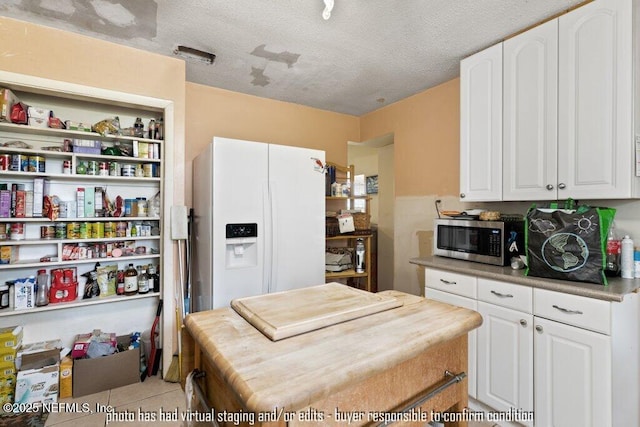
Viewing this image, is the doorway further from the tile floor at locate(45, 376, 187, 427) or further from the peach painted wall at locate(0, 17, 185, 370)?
the tile floor at locate(45, 376, 187, 427)

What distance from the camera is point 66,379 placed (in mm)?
2115

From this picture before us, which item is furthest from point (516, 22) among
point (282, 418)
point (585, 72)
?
point (282, 418)

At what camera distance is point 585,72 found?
1725 mm

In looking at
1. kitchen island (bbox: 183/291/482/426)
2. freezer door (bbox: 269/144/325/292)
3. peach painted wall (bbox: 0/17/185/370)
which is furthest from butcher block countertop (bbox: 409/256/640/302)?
peach painted wall (bbox: 0/17/185/370)

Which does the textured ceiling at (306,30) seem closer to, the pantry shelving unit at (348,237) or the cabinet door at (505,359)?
the pantry shelving unit at (348,237)

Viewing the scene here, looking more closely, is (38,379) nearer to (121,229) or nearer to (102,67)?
(121,229)

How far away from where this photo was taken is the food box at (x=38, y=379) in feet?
6.42

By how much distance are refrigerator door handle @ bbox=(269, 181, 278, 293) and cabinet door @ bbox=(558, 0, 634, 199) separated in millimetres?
1939

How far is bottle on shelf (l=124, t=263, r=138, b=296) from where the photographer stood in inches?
95.3

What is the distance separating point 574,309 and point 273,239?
1900 mm

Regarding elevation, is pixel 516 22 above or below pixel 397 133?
above

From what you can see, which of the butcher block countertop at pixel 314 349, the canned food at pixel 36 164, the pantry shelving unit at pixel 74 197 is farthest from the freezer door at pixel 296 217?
the canned food at pixel 36 164

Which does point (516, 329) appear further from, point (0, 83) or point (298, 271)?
point (0, 83)

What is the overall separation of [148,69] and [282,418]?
2648 millimetres
